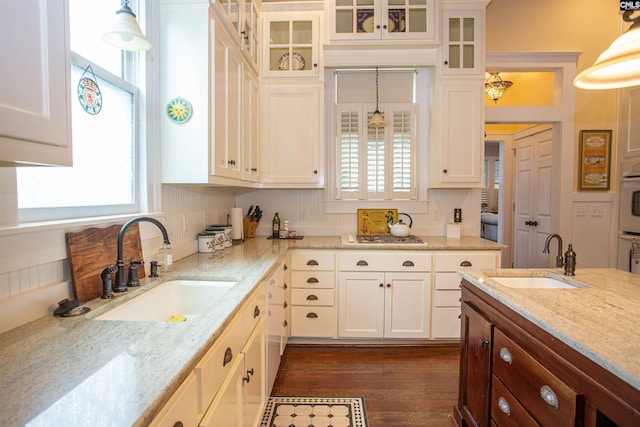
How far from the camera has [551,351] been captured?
1.04 m

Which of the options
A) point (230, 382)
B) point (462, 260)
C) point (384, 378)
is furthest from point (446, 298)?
point (230, 382)

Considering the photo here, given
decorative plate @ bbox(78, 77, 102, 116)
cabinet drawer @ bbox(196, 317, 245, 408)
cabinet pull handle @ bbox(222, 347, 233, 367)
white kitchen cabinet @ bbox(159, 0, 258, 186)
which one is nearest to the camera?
cabinet drawer @ bbox(196, 317, 245, 408)

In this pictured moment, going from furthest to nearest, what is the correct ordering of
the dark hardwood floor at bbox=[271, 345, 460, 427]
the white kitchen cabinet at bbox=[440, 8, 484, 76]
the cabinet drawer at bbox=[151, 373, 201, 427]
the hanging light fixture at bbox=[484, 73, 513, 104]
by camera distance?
the hanging light fixture at bbox=[484, 73, 513, 104], the white kitchen cabinet at bbox=[440, 8, 484, 76], the dark hardwood floor at bbox=[271, 345, 460, 427], the cabinet drawer at bbox=[151, 373, 201, 427]

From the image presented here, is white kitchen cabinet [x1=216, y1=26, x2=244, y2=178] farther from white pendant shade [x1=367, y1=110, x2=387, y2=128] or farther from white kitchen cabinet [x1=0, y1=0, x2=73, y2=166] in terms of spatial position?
white pendant shade [x1=367, y1=110, x2=387, y2=128]

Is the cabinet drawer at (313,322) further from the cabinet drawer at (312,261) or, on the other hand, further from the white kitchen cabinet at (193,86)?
the white kitchen cabinet at (193,86)

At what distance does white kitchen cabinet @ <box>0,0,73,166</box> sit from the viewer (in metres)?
0.67

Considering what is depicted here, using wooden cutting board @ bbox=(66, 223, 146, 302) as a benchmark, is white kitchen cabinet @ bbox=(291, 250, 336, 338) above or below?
below

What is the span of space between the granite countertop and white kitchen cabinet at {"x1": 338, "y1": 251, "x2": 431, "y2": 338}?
1043 millimetres

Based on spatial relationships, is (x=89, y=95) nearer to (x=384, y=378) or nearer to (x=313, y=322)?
(x=313, y=322)

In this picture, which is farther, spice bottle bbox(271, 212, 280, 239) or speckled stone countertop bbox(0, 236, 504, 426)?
spice bottle bbox(271, 212, 280, 239)

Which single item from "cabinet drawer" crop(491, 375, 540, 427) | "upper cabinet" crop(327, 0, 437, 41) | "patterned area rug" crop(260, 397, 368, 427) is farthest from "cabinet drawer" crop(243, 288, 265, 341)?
"upper cabinet" crop(327, 0, 437, 41)

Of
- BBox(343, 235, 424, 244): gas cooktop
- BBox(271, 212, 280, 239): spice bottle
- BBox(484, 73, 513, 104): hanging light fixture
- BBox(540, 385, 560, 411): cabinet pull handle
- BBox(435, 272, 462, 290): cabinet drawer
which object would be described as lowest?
BBox(435, 272, 462, 290): cabinet drawer

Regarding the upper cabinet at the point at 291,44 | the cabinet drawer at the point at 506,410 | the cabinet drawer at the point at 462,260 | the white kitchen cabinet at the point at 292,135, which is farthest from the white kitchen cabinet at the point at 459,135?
the cabinet drawer at the point at 506,410

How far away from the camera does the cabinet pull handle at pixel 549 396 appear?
1.00 m
